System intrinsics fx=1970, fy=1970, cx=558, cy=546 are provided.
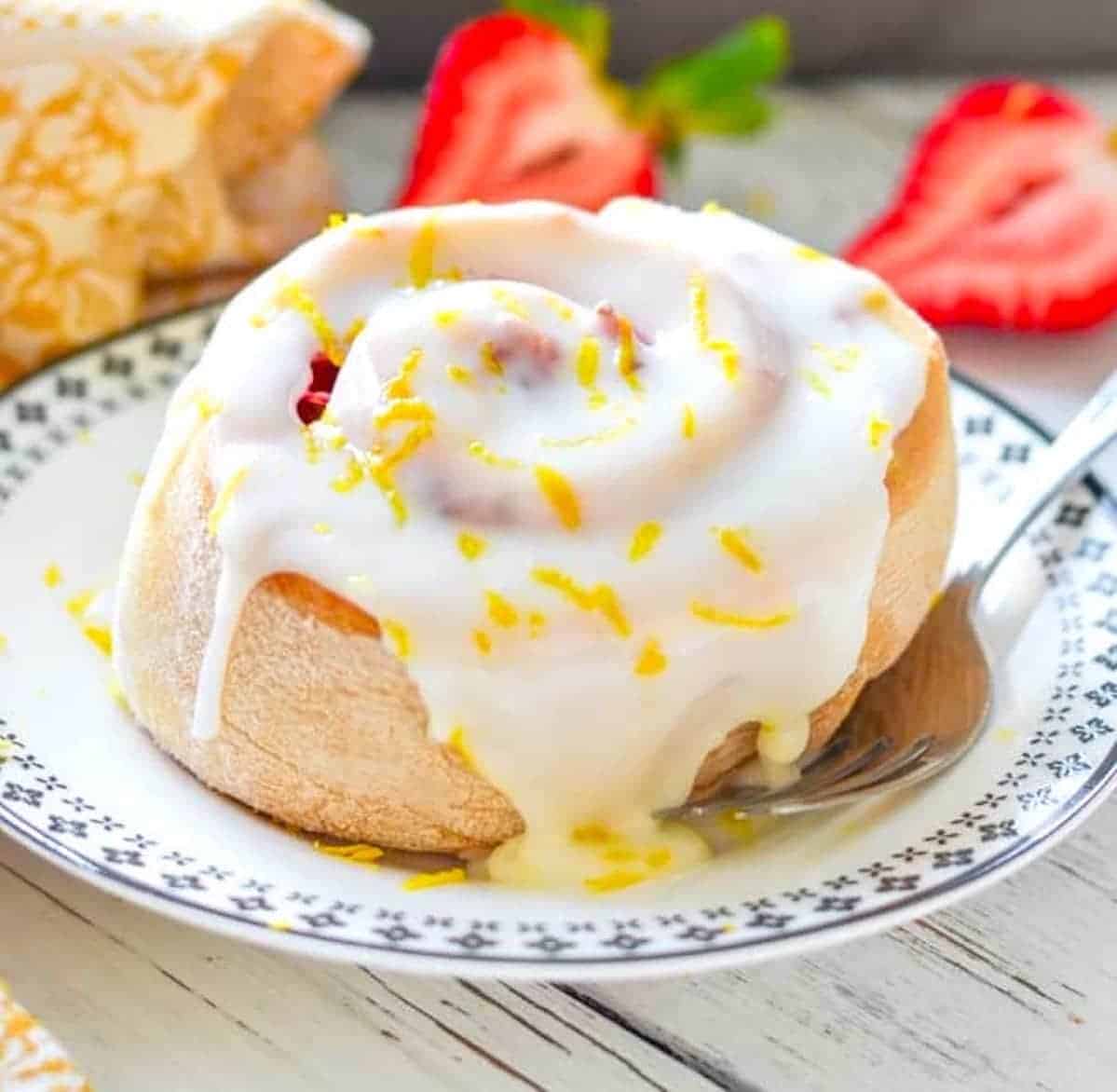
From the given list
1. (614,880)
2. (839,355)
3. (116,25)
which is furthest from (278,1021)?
(116,25)

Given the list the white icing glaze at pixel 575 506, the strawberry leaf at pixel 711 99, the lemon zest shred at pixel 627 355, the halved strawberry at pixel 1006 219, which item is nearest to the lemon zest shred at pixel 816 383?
the white icing glaze at pixel 575 506

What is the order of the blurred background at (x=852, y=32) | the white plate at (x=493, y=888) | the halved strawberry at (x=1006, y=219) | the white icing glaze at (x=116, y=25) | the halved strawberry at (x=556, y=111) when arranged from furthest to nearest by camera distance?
the blurred background at (x=852, y=32)
the halved strawberry at (x=556, y=111)
the halved strawberry at (x=1006, y=219)
the white icing glaze at (x=116, y=25)
the white plate at (x=493, y=888)

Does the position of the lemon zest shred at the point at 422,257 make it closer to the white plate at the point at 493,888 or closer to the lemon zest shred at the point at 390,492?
the lemon zest shred at the point at 390,492

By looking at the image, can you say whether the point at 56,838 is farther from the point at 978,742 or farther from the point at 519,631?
the point at 978,742

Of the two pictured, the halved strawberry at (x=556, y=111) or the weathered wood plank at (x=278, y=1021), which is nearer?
the weathered wood plank at (x=278, y=1021)

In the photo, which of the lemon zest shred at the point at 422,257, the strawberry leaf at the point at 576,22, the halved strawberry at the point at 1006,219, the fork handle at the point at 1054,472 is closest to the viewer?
the lemon zest shred at the point at 422,257

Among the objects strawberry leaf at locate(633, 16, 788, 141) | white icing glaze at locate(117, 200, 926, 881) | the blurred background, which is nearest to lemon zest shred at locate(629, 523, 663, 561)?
white icing glaze at locate(117, 200, 926, 881)

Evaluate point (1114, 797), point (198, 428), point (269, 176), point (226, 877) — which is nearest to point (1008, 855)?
point (1114, 797)
